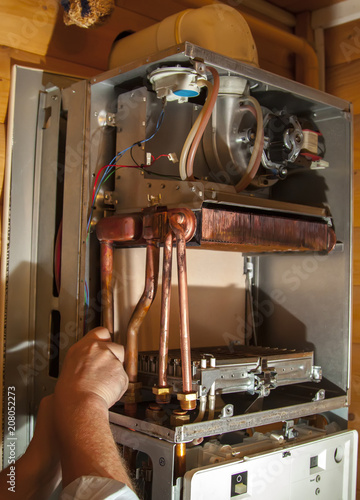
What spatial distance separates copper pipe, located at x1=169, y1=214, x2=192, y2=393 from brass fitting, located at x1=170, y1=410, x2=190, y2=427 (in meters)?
0.05

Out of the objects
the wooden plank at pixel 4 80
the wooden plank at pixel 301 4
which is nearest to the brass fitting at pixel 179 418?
the wooden plank at pixel 4 80

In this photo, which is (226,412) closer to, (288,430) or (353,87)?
(288,430)

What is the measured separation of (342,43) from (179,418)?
157 cm

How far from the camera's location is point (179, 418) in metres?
1.13

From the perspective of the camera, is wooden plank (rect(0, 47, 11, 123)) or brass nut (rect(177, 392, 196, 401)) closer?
brass nut (rect(177, 392, 196, 401))

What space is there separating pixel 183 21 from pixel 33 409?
1.04m

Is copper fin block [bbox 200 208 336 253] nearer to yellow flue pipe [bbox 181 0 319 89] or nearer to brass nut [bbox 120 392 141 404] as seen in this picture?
brass nut [bbox 120 392 141 404]

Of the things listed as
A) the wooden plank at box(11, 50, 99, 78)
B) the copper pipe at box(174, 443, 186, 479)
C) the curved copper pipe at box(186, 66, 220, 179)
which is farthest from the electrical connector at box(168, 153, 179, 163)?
the copper pipe at box(174, 443, 186, 479)

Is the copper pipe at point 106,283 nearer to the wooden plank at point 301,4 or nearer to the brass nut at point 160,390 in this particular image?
the brass nut at point 160,390

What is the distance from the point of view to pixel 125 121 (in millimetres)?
1416

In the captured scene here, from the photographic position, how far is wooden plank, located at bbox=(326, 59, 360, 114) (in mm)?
1999

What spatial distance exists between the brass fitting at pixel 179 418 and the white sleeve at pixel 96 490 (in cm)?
27

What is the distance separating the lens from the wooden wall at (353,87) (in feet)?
6.27

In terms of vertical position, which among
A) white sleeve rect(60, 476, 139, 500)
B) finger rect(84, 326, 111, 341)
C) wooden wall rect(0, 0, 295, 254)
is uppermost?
wooden wall rect(0, 0, 295, 254)
